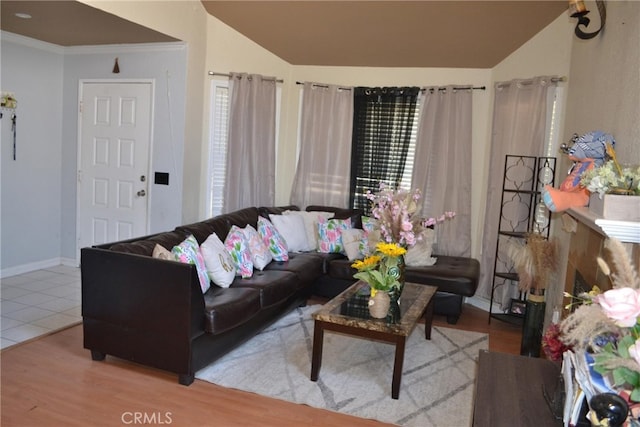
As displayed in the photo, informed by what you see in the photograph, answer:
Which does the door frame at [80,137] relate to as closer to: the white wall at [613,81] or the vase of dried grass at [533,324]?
the vase of dried grass at [533,324]

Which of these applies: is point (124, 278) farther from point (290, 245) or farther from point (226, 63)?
point (226, 63)

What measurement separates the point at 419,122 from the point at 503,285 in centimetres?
189

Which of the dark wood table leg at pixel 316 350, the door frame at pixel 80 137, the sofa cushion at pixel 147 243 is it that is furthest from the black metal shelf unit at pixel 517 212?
the door frame at pixel 80 137

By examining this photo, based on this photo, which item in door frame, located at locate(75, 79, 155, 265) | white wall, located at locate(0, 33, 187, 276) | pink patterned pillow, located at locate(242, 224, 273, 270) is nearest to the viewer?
pink patterned pillow, located at locate(242, 224, 273, 270)

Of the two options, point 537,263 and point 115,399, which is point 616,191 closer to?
point 537,263

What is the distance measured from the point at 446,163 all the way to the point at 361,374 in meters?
2.64

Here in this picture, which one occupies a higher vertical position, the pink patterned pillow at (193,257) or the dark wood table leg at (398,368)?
the pink patterned pillow at (193,257)

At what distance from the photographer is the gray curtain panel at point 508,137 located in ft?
14.5

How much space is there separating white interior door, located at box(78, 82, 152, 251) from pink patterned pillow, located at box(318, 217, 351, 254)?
1.80 meters

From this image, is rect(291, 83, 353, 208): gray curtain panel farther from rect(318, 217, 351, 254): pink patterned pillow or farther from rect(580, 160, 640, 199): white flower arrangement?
rect(580, 160, 640, 199): white flower arrangement

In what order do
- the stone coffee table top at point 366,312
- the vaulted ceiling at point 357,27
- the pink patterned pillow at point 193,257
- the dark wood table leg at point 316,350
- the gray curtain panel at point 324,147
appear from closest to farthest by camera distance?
the stone coffee table top at point 366,312 < the dark wood table leg at point 316,350 < the pink patterned pillow at point 193,257 < the vaulted ceiling at point 357,27 < the gray curtain panel at point 324,147

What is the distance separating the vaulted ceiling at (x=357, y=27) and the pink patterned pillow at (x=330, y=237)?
5.99ft

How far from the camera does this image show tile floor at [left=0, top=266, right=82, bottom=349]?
3.69 m

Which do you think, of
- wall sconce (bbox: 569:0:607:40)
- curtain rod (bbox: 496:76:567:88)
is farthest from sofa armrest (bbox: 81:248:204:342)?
curtain rod (bbox: 496:76:567:88)
